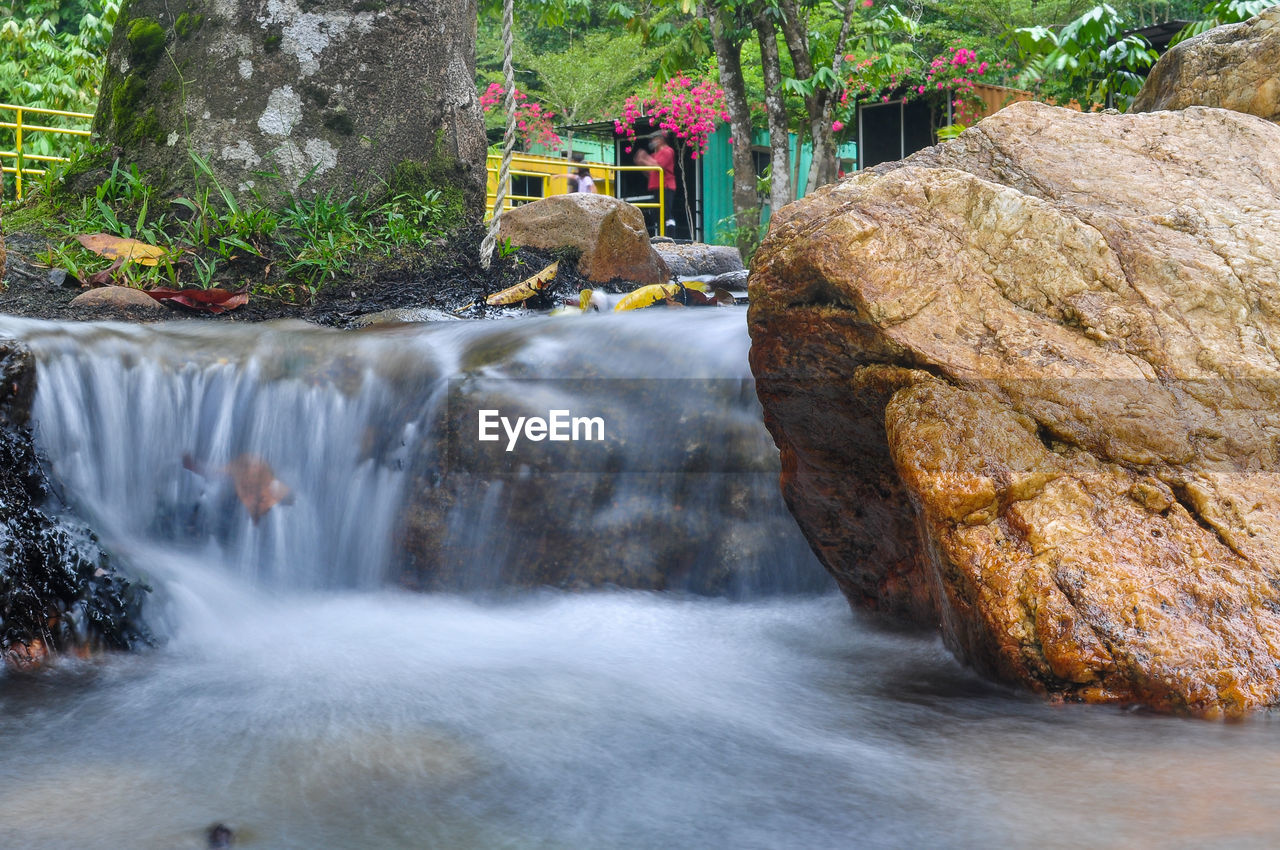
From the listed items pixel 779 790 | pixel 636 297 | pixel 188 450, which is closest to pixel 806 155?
pixel 636 297

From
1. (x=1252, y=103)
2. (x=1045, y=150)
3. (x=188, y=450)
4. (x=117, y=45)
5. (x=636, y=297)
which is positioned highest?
(x=117, y=45)

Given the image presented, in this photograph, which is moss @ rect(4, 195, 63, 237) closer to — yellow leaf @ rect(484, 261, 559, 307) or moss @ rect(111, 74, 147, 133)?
moss @ rect(111, 74, 147, 133)

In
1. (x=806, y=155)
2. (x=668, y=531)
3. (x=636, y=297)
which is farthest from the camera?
(x=806, y=155)

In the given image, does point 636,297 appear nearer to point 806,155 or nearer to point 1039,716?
point 1039,716

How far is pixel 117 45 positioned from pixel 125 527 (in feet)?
13.6

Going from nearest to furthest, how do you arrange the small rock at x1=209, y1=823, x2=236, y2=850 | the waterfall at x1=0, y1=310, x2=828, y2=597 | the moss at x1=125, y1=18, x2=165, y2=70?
1. the small rock at x1=209, y1=823, x2=236, y2=850
2. the waterfall at x1=0, y1=310, x2=828, y2=597
3. the moss at x1=125, y1=18, x2=165, y2=70

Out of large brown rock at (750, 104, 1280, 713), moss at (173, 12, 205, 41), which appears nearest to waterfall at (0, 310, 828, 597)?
large brown rock at (750, 104, 1280, 713)

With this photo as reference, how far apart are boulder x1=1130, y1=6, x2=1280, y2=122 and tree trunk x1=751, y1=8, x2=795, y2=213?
689cm

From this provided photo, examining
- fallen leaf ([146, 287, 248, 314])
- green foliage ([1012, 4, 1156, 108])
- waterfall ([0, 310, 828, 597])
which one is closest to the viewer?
waterfall ([0, 310, 828, 597])

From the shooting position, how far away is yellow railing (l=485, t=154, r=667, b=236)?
12570 millimetres

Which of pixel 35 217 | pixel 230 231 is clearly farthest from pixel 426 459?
pixel 35 217

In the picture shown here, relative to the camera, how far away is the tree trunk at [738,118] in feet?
39.5

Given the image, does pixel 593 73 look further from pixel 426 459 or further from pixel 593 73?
pixel 426 459

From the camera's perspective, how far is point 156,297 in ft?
17.3
